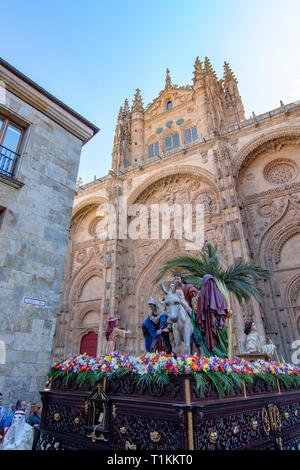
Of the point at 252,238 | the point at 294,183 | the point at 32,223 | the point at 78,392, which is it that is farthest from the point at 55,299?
the point at 294,183

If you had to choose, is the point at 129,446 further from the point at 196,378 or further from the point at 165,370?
the point at 196,378

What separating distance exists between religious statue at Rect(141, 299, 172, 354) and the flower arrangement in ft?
8.15

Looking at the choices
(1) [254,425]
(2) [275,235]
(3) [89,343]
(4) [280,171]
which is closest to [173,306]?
(1) [254,425]

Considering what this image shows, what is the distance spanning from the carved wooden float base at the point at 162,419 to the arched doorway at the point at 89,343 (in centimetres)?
1417

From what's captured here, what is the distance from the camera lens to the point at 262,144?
15.9m

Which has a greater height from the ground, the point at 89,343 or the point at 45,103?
the point at 45,103

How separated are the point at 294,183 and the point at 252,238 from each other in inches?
142

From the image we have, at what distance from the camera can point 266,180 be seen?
15.8 meters

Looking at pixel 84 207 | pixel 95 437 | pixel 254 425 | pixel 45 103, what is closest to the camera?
pixel 95 437

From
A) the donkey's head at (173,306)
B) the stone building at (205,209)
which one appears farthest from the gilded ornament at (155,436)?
the stone building at (205,209)

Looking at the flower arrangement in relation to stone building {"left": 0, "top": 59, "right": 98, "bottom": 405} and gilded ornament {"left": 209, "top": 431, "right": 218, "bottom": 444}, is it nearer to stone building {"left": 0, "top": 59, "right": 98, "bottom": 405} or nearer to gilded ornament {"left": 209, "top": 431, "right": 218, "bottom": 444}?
gilded ornament {"left": 209, "top": 431, "right": 218, "bottom": 444}

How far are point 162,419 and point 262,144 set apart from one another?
52.6ft

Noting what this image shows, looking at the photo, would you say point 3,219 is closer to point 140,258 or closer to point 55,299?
point 55,299

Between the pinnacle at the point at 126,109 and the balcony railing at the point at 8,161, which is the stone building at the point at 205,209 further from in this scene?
the balcony railing at the point at 8,161
